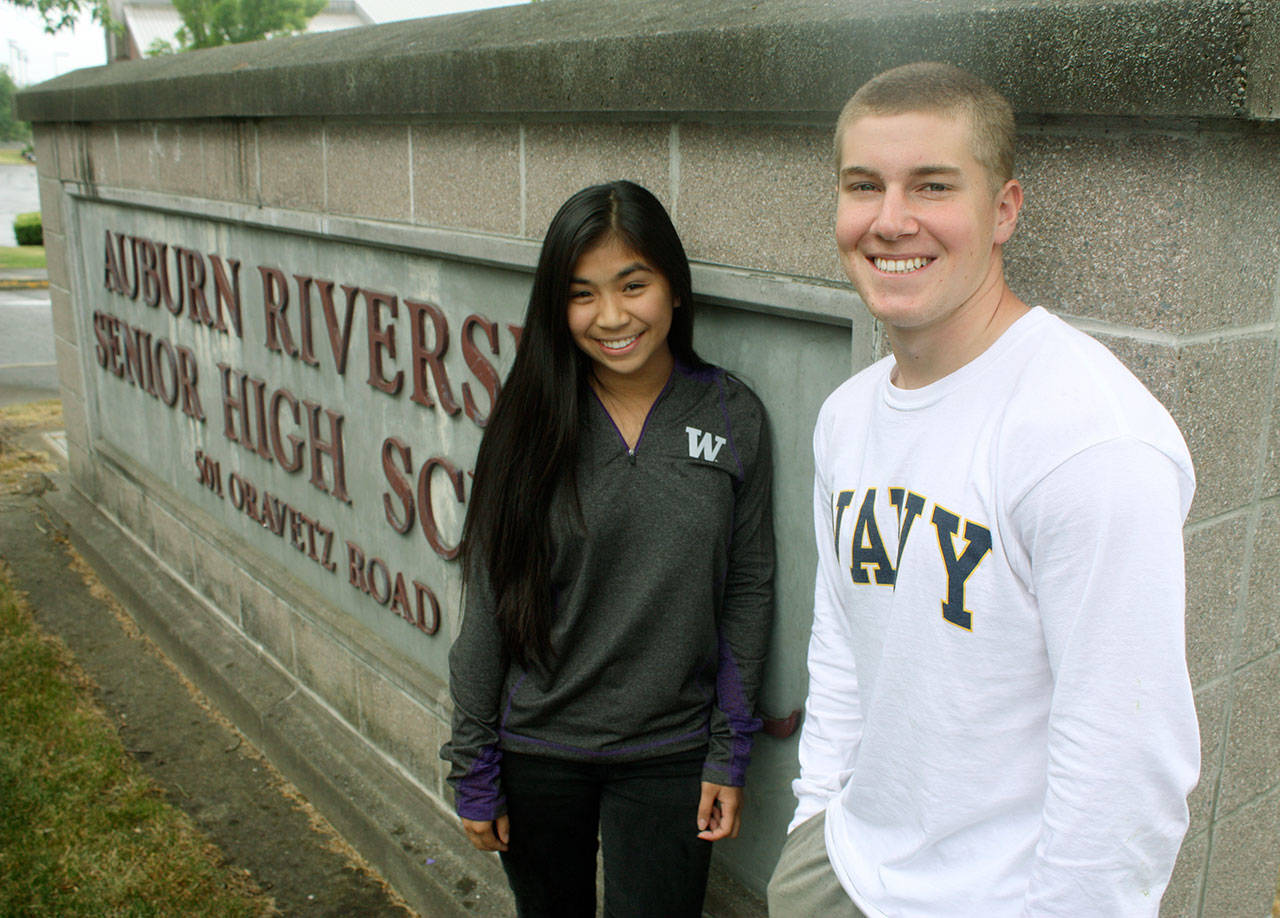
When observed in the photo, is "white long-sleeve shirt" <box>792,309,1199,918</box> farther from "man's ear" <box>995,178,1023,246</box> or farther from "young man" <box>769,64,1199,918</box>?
"man's ear" <box>995,178,1023,246</box>

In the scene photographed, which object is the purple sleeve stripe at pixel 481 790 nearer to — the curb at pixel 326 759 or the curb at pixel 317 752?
the curb at pixel 326 759

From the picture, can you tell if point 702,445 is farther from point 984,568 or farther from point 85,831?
point 85,831

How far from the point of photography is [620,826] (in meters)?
2.43

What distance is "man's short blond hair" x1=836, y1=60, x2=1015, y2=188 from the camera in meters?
1.48

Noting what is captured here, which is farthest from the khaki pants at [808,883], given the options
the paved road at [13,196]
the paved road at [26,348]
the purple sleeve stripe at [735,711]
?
the paved road at [13,196]

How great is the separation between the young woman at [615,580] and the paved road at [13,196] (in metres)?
24.1

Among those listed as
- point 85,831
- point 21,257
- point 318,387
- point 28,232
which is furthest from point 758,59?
point 28,232

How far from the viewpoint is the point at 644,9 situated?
8.79 ft

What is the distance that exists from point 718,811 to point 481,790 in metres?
0.49

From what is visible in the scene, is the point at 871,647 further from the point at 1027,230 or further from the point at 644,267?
the point at 644,267

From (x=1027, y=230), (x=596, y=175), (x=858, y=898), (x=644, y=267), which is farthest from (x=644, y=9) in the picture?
(x=858, y=898)

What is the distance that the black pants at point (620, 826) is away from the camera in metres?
2.41

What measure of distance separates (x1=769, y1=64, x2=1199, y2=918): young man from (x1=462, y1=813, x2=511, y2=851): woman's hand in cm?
86

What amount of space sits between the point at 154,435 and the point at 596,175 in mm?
3737
